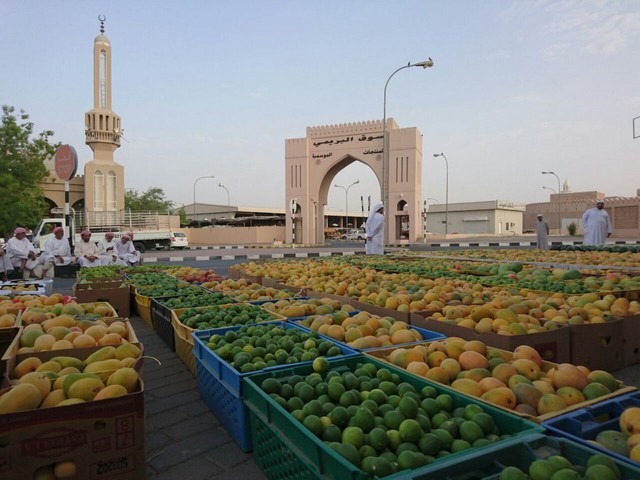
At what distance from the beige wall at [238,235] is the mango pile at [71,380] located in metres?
38.4

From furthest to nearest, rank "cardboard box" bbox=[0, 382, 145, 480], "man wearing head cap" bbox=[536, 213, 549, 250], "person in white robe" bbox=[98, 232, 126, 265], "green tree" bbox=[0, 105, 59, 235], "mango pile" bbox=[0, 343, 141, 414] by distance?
1. "green tree" bbox=[0, 105, 59, 235]
2. "man wearing head cap" bbox=[536, 213, 549, 250]
3. "person in white robe" bbox=[98, 232, 126, 265]
4. "mango pile" bbox=[0, 343, 141, 414]
5. "cardboard box" bbox=[0, 382, 145, 480]

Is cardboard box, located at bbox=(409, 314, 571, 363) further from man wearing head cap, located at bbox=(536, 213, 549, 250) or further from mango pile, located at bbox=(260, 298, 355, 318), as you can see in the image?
man wearing head cap, located at bbox=(536, 213, 549, 250)

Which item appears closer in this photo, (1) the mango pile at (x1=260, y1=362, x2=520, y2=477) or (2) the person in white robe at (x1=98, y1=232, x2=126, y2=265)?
(1) the mango pile at (x1=260, y1=362, x2=520, y2=477)

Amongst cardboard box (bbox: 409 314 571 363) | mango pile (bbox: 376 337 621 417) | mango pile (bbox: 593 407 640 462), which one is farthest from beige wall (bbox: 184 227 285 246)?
mango pile (bbox: 593 407 640 462)

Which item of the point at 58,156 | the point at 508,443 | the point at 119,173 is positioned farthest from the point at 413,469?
the point at 119,173

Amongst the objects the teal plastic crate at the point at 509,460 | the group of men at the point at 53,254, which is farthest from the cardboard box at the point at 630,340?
the group of men at the point at 53,254

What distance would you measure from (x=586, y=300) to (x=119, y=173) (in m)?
35.5

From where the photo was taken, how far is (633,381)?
12.1 feet

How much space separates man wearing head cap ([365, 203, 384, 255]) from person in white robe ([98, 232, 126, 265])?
6.15 meters

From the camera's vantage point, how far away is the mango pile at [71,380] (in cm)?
203

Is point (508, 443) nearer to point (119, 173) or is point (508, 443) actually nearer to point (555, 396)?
point (555, 396)

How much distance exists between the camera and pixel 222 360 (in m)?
2.94

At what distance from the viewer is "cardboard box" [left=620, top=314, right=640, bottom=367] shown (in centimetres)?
404

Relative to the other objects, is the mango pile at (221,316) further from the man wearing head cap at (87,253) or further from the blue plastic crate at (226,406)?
the man wearing head cap at (87,253)
